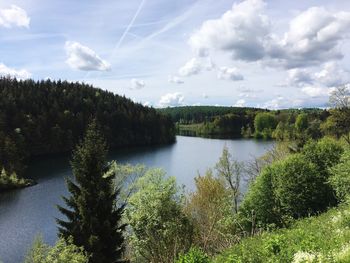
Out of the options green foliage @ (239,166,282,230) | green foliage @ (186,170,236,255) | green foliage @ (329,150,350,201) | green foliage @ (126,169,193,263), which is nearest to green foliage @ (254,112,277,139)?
green foliage @ (186,170,236,255)

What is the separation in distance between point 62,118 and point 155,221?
109789 mm

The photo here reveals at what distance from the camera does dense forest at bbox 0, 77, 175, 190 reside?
116 meters

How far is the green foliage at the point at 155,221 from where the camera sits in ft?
101

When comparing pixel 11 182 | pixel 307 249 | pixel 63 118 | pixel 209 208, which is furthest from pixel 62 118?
pixel 307 249

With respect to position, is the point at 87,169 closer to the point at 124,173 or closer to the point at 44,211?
the point at 124,173

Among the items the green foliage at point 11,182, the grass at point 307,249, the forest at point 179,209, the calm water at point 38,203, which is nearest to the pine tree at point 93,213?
the forest at point 179,209

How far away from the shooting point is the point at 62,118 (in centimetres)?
13438

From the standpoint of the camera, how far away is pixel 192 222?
33812 mm

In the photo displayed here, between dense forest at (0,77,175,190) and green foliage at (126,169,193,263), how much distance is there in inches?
2232

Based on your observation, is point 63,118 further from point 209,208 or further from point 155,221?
point 155,221

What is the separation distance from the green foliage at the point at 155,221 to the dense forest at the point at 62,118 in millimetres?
56687

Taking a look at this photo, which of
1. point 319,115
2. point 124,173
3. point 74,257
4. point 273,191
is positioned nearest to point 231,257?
point 74,257

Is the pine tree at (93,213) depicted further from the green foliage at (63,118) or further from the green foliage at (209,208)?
the green foliage at (63,118)

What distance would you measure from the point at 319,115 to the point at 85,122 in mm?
90937
